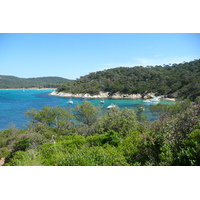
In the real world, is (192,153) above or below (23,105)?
above

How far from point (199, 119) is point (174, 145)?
3.28 feet

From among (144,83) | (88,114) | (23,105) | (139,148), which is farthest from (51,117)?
(144,83)

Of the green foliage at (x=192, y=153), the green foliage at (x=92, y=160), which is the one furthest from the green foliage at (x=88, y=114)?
the green foliage at (x=192, y=153)

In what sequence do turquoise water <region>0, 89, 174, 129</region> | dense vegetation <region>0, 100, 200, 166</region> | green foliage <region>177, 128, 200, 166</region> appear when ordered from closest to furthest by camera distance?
green foliage <region>177, 128, 200, 166</region>, dense vegetation <region>0, 100, 200, 166</region>, turquoise water <region>0, 89, 174, 129</region>

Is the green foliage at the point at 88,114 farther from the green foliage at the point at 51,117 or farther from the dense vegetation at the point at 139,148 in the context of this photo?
the dense vegetation at the point at 139,148

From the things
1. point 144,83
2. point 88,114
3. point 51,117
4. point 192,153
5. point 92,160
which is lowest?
point 51,117

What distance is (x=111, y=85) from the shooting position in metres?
56.6

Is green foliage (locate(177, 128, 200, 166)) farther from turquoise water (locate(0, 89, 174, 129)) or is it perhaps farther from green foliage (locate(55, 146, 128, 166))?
turquoise water (locate(0, 89, 174, 129))

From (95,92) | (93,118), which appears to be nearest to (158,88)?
(95,92)

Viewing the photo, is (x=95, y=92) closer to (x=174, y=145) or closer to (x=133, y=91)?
(x=133, y=91)

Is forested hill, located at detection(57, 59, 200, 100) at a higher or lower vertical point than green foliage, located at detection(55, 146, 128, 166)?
higher

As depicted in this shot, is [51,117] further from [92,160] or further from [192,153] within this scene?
[192,153]

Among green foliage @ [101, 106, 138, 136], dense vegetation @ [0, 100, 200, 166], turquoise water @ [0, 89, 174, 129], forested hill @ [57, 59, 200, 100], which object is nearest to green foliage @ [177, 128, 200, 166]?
dense vegetation @ [0, 100, 200, 166]

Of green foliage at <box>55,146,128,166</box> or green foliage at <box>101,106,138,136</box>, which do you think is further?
green foliage at <box>101,106,138,136</box>
